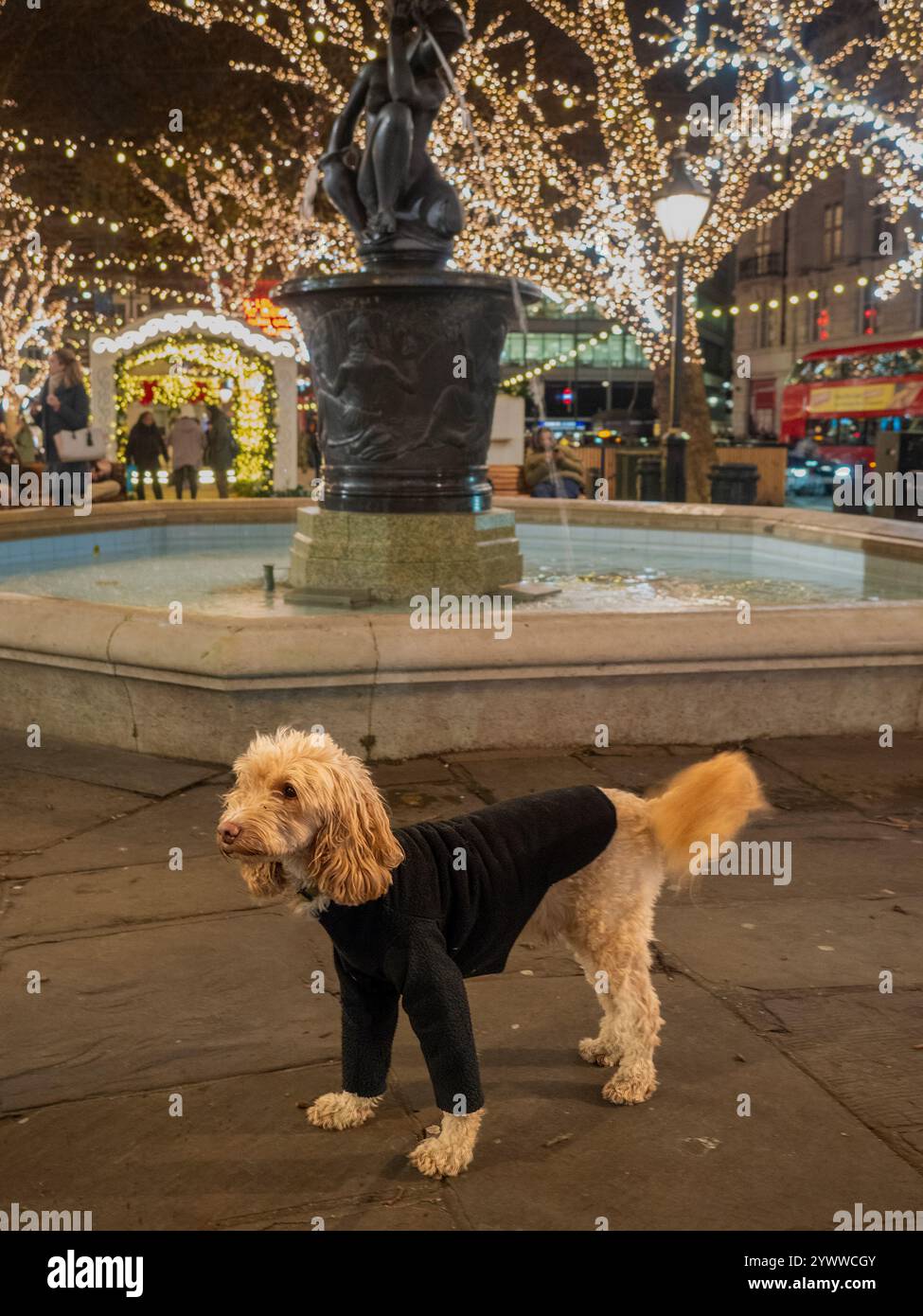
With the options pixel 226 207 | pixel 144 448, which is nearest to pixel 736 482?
pixel 144 448

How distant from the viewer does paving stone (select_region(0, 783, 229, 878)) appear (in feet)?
17.0

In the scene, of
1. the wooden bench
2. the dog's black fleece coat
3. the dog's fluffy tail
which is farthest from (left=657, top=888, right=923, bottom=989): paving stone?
the wooden bench

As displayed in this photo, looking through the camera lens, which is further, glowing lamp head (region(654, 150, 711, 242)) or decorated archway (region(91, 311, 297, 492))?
decorated archway (region(91, 311, 297, 492))

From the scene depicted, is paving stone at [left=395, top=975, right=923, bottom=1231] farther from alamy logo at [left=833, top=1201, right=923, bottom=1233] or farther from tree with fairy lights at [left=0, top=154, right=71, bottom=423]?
tree with fairy lights at [left=0, top=154, right=71, bottom=423]

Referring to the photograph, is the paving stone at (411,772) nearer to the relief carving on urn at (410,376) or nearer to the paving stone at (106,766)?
the paving stone at (106,766)

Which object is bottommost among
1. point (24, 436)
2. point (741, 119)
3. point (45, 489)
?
point (45, 489)

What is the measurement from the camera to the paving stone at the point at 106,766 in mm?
6191

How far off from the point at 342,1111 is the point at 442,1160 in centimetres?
34

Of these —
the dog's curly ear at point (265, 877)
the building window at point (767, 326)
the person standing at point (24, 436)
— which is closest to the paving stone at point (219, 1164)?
the dog's curly ear at point (265, 877)

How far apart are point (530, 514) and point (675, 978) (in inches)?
410

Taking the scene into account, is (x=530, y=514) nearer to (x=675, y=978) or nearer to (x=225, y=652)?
(x=225, y=652)

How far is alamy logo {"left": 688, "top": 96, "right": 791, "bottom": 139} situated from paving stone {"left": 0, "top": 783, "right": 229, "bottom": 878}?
22.2 metres

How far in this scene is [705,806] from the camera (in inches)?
133

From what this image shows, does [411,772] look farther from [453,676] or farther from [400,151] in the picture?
[400,151]
